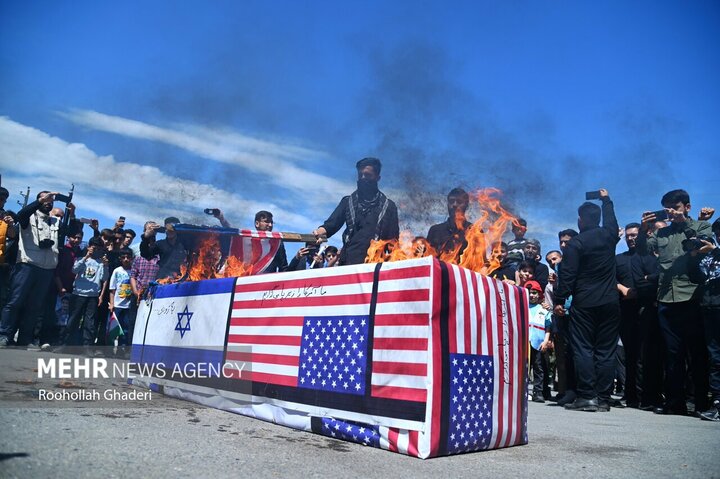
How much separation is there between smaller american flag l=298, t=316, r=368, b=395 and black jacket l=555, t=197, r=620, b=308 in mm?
3647

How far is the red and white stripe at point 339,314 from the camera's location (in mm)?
3432

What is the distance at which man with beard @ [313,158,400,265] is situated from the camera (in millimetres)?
6246

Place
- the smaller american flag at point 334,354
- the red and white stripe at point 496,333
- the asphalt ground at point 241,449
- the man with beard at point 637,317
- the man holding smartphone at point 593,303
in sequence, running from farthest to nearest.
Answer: the man with beard at point 637,317 < the man holding smartphone at point 593,303 < the smaller american flag at point 334,354 < the red and white stripe at point 496,333 < the asphalt ground at point 241,449

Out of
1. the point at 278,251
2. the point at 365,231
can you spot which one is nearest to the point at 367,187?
the point at 365,231

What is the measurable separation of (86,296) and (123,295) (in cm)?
73

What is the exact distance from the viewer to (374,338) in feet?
12.1

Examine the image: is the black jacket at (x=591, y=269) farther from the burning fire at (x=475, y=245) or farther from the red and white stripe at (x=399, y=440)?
the red and white stripe at (x=399, y=440)

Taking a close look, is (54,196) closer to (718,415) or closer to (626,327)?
(626,327)

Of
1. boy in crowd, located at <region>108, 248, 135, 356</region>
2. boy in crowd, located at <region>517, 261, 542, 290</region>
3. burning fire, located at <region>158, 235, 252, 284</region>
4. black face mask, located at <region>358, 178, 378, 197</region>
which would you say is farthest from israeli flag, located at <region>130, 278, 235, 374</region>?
boy in crowd, located at <region>517, 261, 542, 290</region>

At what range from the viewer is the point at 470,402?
141 inches

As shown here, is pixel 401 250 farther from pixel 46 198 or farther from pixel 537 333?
pixel 46 198

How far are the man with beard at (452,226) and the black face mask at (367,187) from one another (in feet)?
2.96

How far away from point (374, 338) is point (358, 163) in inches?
128

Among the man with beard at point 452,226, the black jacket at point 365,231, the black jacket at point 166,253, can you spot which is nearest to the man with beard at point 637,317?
the man with beard at point 452,226
